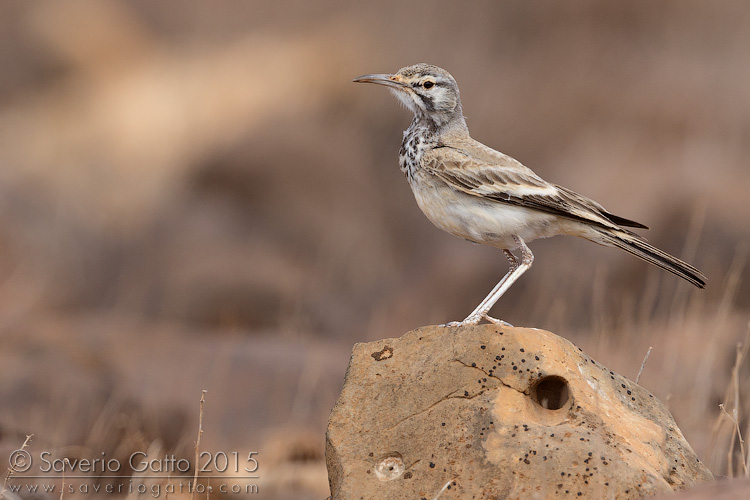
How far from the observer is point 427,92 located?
21.9 ft

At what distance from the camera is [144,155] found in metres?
18.6

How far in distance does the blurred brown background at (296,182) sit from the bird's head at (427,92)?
19.9 feet

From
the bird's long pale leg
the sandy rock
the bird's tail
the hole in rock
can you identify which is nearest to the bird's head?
the bird's long pale leg

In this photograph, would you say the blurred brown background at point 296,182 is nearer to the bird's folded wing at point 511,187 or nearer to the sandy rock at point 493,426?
the bird's folded wing at point 511,187

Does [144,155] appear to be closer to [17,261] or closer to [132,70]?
[132,70]

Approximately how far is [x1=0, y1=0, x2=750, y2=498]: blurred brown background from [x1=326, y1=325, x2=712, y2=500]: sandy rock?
23.4 feet

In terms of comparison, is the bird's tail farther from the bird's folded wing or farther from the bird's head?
the bird's head

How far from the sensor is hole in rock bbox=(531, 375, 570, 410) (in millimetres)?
4945

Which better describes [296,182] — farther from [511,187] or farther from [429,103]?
[511,187]

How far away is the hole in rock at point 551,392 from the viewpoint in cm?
495

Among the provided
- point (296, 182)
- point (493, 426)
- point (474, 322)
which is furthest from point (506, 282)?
point (296, 182)

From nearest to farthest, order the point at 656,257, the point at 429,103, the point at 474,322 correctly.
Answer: the point at 474,322, the point at 656,257, the point at 429,103

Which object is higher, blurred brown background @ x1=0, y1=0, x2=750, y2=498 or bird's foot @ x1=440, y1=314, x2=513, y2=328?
bird's foot @ x1=440, y1=314, x2=513, y2=328

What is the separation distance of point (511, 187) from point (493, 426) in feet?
6.33
